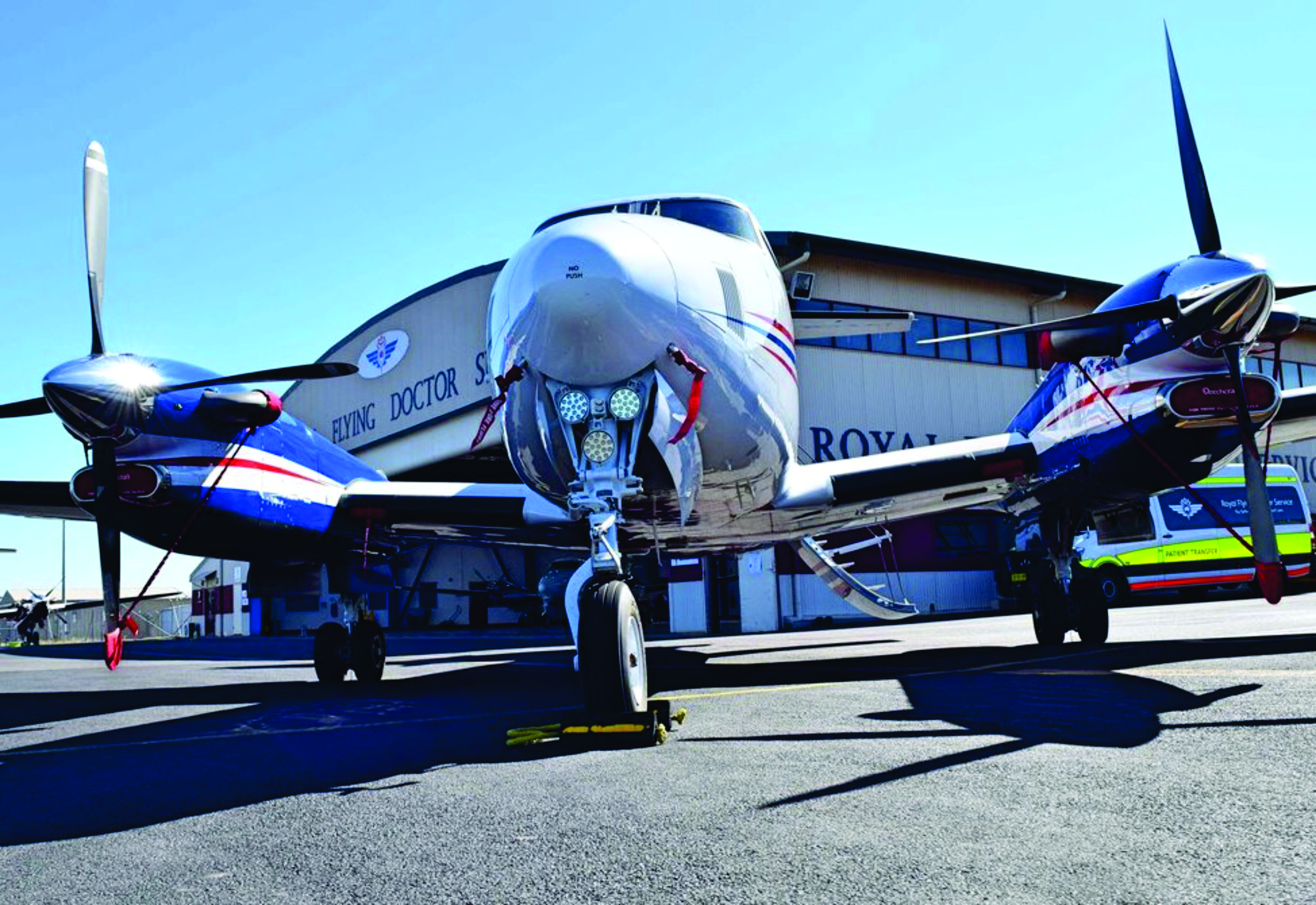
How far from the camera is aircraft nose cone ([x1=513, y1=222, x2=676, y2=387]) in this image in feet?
23.0

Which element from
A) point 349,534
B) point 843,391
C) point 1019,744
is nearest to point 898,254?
point 843,391

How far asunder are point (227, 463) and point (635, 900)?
887 cm

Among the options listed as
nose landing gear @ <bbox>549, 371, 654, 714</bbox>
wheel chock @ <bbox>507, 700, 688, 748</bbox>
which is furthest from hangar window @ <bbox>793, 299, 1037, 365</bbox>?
wheel chock @ <bbox>507, 700, 688, 748</bbox>

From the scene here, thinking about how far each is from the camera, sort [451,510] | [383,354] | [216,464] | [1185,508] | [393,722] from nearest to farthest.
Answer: [393,722], [216,464], [451,510], [1185,508], [383,354]

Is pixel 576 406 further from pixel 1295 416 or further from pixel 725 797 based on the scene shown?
pixel 1295 416

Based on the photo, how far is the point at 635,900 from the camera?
3164 millimetres

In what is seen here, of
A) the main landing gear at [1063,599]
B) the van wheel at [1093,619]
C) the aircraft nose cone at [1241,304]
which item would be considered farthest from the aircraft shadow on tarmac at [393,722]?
the aircraft nose cone at [1241,304]

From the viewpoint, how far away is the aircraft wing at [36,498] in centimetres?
1184

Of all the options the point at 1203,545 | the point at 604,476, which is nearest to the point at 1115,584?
the point at 1203,545

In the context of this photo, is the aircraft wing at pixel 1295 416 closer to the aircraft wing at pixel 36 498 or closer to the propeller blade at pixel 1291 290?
the propeller blade at pixel 1291 290

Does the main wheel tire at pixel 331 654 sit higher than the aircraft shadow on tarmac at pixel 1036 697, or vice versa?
the main wheel tire at pixel 331 654

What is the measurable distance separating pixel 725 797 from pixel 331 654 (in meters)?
9.16

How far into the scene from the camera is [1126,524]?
13297mm

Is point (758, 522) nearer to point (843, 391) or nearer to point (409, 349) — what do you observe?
point (843, 391)
